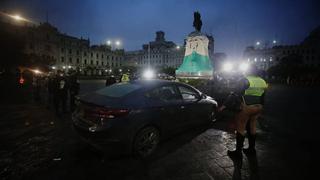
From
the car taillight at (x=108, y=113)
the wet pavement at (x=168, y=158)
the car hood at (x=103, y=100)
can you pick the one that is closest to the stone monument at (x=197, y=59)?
the wet pavement at (x=168, y=158)

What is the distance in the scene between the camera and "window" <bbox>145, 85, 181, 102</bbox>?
4.91m

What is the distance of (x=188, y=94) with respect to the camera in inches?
230

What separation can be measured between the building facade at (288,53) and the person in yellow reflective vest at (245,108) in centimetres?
9742

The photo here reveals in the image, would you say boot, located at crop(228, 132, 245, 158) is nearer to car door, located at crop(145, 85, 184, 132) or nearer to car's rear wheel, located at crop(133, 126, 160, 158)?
car door, located at crop(145, 85, 184, 132)

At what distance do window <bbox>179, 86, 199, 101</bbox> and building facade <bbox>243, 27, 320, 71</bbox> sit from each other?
96790mm

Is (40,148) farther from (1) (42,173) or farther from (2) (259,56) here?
(2) (259,56)

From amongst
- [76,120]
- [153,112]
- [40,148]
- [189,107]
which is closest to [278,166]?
[189,107]

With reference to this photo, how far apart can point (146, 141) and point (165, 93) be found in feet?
4.50

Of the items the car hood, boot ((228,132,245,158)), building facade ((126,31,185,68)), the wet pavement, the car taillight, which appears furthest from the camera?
building facade ((126,31,185,68))

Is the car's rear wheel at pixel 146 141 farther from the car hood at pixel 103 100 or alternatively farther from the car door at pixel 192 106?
the car door at pixel 192 106

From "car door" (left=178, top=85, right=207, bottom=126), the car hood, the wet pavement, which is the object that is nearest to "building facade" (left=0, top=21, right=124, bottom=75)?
the wet pavement

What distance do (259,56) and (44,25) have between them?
99497 mm

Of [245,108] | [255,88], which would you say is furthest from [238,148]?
[255,88]

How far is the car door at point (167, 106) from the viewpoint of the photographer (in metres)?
4.61
